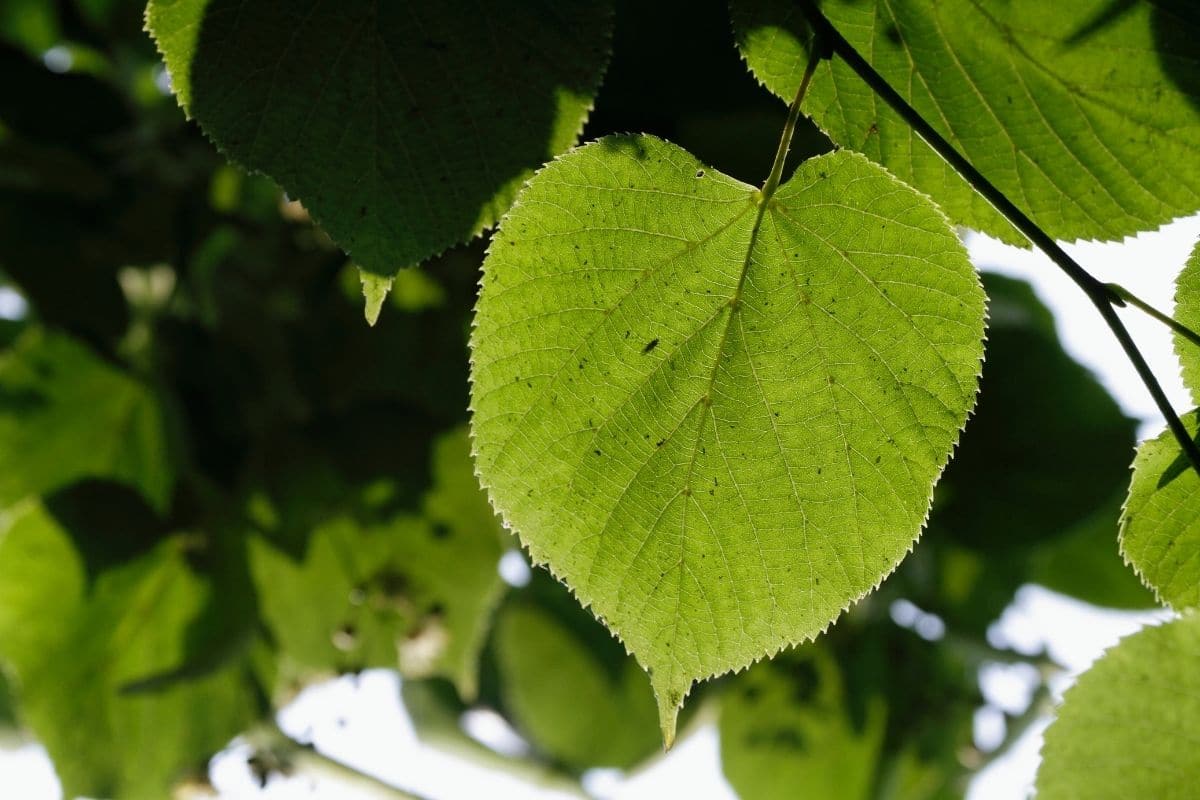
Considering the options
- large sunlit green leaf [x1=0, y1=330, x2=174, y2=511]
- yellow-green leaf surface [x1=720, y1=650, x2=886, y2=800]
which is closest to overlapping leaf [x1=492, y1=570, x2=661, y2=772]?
yellow-green leaf surface [x1=720, y1=650, x2=886, y2=800]

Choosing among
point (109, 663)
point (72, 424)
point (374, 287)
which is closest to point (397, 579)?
point (109, 663)

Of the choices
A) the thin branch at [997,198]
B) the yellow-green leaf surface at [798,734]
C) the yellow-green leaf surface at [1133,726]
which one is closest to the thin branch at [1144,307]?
the thin branch at [997,198]

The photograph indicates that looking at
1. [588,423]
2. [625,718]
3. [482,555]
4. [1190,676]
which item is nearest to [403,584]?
[482,555]

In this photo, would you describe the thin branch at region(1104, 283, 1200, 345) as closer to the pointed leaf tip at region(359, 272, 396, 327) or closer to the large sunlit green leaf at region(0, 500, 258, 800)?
the pointed leaf tip at region(359, 272, 396, 327)

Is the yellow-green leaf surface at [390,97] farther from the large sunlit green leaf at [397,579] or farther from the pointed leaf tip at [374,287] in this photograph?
the large sunlit green leaf at [397,579]

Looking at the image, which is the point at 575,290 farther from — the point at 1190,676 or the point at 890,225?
the point at 1190,676
